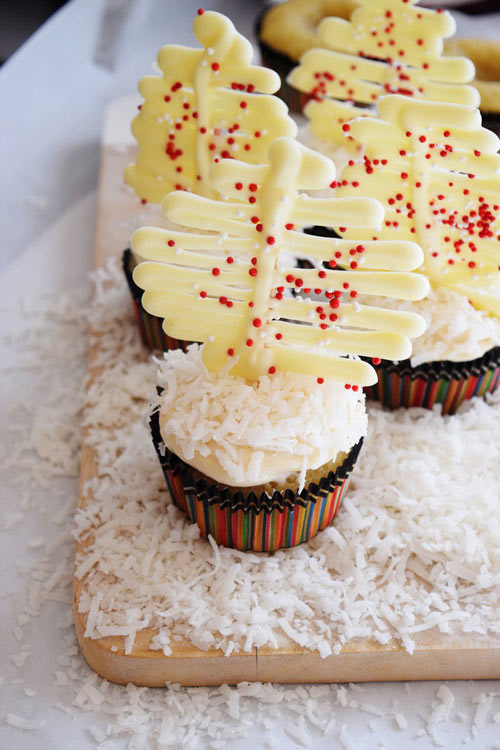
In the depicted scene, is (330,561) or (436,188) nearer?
(330,561)

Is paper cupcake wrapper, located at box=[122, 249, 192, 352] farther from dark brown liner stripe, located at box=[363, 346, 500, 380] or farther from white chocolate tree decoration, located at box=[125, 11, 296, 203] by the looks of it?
dark brown liner stripe, located at box=[363, 346, 500, 380]

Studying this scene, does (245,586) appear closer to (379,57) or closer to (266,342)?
(266,342)

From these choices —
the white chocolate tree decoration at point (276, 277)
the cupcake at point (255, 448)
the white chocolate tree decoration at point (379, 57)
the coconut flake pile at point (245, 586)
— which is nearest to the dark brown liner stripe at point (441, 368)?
the coconut flake pile at point (245, 586)

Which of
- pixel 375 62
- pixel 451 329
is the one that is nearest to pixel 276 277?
pixel 451 329

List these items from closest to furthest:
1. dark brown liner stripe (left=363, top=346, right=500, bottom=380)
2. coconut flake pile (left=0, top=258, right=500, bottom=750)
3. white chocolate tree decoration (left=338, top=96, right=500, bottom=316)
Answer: coconut flake pile (left=0, top=258, right=500, bottom=750) < white chocolate tree decoration (left=338, top=96, right=500, bottom=316) < dark brown liner stripe (left=363, top=346, right=500, bottom=380)

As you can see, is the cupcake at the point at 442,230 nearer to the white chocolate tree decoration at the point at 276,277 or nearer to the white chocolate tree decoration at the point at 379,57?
the white chocolate tree decoration at the point at 379,57

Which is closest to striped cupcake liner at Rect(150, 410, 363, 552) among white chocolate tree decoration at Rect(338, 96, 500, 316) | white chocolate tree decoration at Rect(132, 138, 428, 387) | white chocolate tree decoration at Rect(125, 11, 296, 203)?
white chocolate tree decoration at Rect(132, 138, 428, 387)
